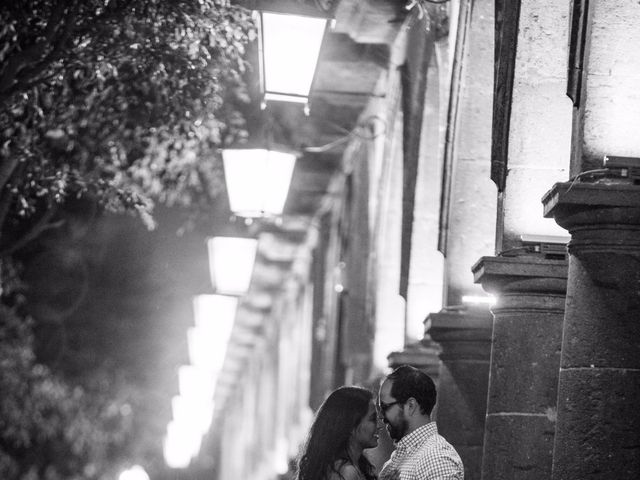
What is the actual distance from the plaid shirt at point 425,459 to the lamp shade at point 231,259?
1009 cm

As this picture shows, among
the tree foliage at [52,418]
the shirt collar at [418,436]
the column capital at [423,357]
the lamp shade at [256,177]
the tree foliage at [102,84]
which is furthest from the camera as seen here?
the tree foliage at [52,418]

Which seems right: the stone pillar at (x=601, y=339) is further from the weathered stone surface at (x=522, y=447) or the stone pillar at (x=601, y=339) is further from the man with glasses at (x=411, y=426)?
the weathered stone surface at (x=522, y=447)

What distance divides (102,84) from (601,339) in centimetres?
660

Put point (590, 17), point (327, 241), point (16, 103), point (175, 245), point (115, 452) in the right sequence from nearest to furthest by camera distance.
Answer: point (590, 17)
point (16, 103)
point (327, 241)
point (175, 245)
point (115, 452)

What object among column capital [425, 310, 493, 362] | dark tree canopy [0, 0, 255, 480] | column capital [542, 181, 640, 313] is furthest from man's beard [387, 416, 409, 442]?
dark tree canopy [0, 0, 255, 480]

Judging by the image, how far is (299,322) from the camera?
92.7ft

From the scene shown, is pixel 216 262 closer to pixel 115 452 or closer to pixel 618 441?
pixel 618 441

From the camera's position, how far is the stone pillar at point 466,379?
9.96 metres

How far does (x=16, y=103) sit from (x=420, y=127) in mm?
3701

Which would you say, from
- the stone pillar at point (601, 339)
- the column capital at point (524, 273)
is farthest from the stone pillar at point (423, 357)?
the stone pillar at point (601, 339)

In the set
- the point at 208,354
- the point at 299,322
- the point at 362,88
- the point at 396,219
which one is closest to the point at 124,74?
the point at 396,219

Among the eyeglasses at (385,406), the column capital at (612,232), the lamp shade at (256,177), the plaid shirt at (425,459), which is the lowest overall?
the plaid shirt at (425,459)

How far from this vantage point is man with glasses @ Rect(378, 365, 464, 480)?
6.39 m

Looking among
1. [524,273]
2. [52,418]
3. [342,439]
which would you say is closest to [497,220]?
[524,273]
